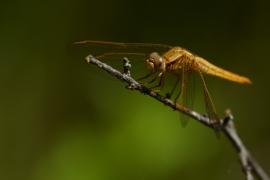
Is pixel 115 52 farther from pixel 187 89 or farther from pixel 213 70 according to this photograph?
pixel 213 70

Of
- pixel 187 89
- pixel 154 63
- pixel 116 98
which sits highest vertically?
pixel 154 63

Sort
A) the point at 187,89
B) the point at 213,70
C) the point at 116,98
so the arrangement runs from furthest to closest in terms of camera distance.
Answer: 1. the point at 116,98
2. the point at 213,70
3. the point at 187,89

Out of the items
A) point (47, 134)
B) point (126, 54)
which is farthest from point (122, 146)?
point (126, 54)

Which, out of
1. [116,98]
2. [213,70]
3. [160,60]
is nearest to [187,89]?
[160,60]

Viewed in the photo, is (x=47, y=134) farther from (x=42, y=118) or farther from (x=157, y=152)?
(x=157, y=152)

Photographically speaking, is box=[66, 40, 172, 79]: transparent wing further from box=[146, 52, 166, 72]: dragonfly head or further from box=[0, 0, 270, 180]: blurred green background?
box=[0, 0, 270, 180]: blurred green background

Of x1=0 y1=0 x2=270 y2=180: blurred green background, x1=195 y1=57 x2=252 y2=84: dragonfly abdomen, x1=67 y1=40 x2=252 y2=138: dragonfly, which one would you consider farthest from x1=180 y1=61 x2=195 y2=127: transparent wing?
x1=0 y1=0 x2=270 y2=180: blurred green background

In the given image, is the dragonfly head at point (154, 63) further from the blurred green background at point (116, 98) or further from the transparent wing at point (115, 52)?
the blurred green background at point (116, 98)

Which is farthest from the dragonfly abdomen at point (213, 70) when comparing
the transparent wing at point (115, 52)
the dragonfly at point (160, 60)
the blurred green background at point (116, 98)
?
the blurred green background at point (116, 98)

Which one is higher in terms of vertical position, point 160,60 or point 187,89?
point 160,60
